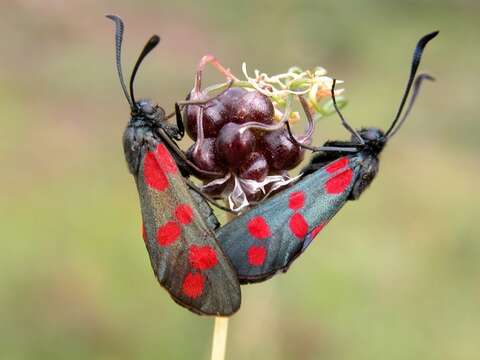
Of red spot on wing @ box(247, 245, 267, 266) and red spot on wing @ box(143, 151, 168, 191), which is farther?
red spot on wing @ box(143, 151, 168, 191)

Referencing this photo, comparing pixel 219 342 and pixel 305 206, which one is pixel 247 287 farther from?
pixel 219 342

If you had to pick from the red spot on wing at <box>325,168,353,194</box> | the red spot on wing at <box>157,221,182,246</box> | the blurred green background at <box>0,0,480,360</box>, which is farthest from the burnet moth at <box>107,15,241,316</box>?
the blurred green background at <box>0,0,480,360</box>

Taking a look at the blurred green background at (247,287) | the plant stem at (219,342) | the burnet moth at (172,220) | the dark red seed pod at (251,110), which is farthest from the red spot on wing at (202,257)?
the blurred green background at (247,287)

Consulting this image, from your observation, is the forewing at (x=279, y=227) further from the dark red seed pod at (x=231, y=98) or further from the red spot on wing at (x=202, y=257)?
the dark red seed pod at (x=231, y=98)

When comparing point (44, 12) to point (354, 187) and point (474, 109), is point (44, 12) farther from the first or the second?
point (354, 187)

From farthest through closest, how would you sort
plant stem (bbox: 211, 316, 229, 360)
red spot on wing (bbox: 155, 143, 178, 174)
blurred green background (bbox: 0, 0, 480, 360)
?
blurred green background (bbox: 0, 0, 480, 360) < red spot on wing (bbox: 155, 143, 178, 174) < plant stem (bbox: 211, 316, 229, 360)

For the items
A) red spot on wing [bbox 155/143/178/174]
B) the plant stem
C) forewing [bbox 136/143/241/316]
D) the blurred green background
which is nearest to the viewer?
the plant stem

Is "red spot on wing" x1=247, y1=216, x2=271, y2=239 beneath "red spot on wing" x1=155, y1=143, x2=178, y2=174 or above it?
beneath

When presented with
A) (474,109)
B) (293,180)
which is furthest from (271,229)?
(474,109)

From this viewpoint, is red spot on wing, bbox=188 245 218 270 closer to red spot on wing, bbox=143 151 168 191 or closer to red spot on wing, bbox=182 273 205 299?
red spot on wing, bbox=182 273 205 299
